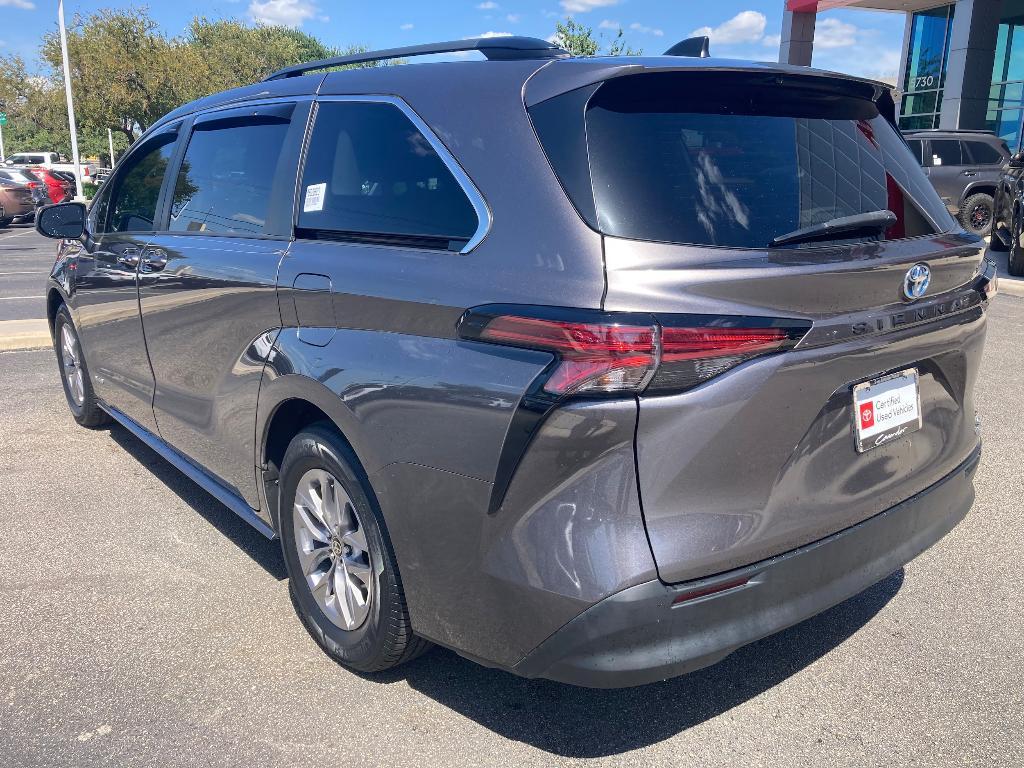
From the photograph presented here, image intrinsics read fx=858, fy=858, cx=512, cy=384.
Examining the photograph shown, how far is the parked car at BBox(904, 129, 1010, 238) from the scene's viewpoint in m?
17.0

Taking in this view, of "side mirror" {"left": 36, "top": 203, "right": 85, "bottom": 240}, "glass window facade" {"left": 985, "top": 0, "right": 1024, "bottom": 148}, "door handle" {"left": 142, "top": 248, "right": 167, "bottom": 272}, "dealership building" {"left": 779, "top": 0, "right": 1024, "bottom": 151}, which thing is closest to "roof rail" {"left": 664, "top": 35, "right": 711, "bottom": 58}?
"door handle" {"left": 142, "top": 248, "right": 167, "bottom": 272}

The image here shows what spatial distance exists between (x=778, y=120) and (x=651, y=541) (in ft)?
4.14

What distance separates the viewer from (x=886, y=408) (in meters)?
2.34

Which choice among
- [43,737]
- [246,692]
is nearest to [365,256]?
[246,692]

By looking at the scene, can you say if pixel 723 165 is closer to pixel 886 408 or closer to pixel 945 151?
pixel 886 408

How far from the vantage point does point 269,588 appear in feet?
11.1

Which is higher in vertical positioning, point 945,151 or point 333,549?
point 945,151

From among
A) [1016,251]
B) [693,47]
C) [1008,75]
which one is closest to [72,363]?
[693,47]

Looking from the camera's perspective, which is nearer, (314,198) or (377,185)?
(377,185)

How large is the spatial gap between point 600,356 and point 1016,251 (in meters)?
12.1

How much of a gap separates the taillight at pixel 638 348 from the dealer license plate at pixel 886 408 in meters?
0.45

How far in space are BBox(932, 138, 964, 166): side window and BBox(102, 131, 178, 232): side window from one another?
16.7m

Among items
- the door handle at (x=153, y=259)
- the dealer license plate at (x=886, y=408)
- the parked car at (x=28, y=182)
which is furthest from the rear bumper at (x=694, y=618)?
the parked car at (x=28, y=182)

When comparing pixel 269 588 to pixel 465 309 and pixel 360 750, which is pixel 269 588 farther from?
pixel 465 309
